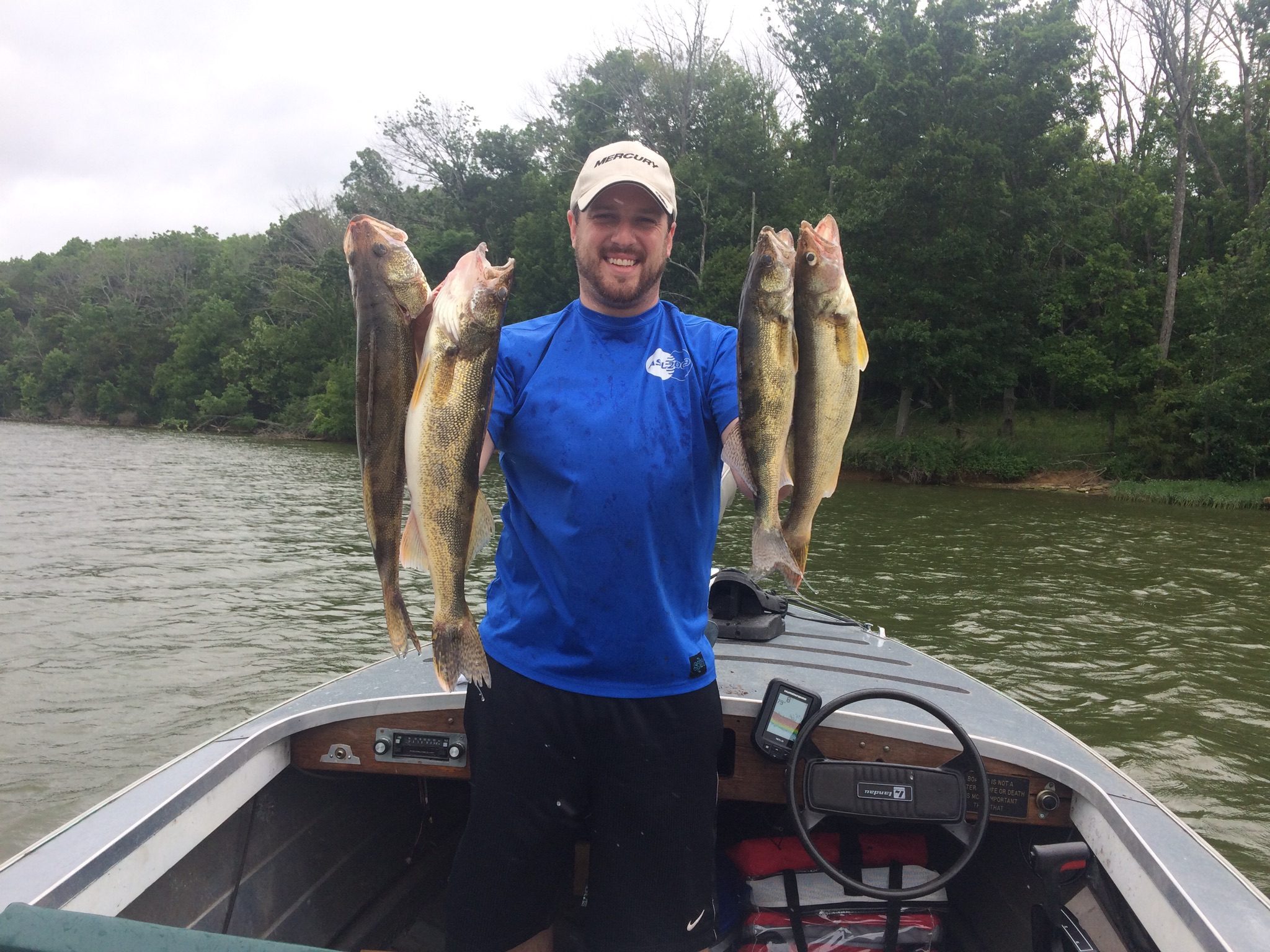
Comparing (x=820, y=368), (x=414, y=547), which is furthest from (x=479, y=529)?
(x=820, y=368)

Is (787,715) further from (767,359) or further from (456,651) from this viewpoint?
(767,359)

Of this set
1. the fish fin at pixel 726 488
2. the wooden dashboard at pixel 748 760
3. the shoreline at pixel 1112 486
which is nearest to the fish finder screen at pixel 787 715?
the wooden dashboard at pixel 748 760

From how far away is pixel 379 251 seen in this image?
7.62ft

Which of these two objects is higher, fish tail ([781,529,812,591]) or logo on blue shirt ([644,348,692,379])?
logo on blue shirt ([644,348,692,379])

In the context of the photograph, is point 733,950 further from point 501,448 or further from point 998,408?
point 998,408

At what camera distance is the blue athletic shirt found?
269 centimetres

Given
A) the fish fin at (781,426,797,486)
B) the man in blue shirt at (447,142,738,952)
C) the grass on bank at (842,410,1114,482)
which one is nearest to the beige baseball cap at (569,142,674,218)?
the man in blue shirt at (447,142,738,952)

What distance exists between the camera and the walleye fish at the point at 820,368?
2553 millimetres

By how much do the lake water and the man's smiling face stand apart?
699cm

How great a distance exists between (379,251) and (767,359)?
44.2 inches

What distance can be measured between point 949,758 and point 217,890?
8.91 feet

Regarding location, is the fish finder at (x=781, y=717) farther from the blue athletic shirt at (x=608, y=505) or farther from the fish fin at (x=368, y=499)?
the fish fin at (x=368, y=499)

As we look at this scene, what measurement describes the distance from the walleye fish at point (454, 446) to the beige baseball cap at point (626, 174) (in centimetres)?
52

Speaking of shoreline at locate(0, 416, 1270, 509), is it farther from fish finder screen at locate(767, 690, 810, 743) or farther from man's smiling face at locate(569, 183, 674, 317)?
man's smiling face at locate(569, 183, 674, 317)
